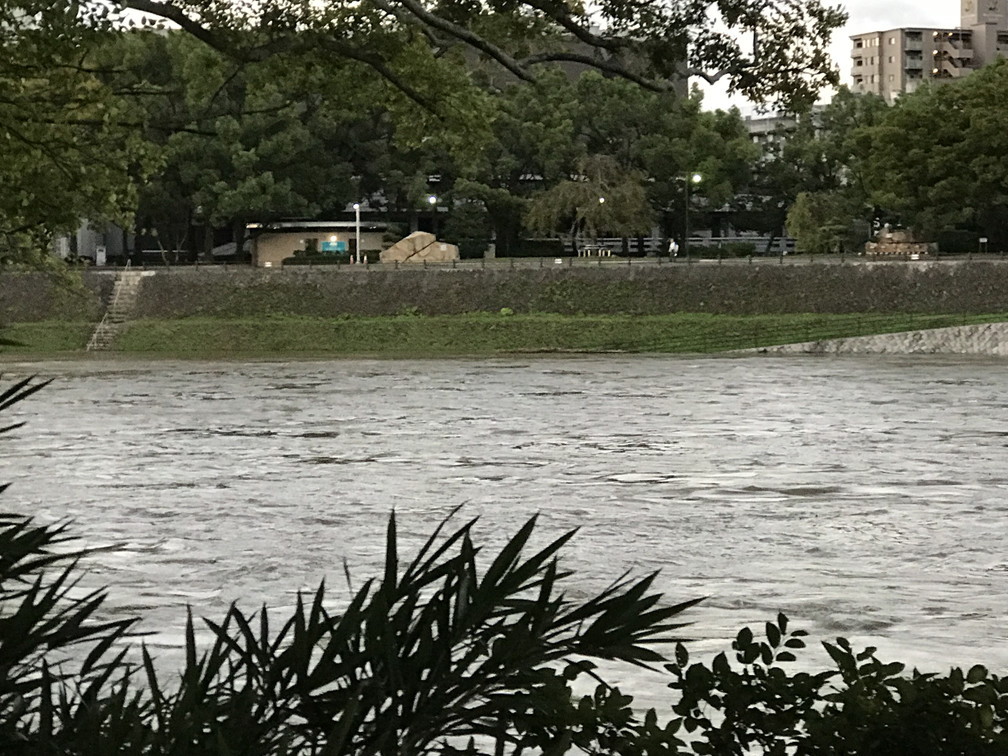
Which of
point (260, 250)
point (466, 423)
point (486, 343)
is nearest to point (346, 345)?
point (486, 343)

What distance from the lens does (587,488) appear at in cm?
2145

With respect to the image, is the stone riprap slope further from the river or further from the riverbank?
the river

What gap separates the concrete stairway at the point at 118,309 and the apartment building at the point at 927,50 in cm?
9556

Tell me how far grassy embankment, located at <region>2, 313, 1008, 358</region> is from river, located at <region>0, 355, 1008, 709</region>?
18830 mm

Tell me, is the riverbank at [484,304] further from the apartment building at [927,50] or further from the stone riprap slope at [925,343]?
the apartment building at [927,50]

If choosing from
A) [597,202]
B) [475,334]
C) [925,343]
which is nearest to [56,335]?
[475,334]

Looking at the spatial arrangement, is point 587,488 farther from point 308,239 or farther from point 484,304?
point 308,239

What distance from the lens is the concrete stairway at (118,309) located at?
65.2 metres

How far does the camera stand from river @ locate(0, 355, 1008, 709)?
13.7 m

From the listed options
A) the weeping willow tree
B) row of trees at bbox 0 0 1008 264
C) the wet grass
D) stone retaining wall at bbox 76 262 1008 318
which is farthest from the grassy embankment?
the weeping willow tree

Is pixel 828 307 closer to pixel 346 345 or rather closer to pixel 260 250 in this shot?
pixel 346 345

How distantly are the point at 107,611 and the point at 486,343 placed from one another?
51.3 meters

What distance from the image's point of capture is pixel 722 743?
402 centimetres

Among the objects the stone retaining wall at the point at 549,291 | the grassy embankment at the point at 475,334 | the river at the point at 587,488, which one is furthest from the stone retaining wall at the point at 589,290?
the river at the point at 587,488
